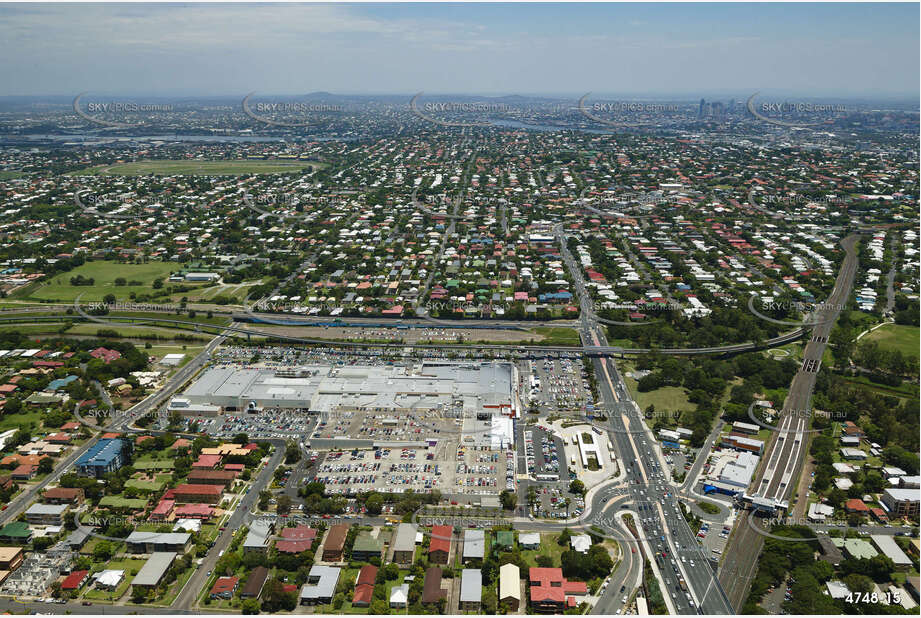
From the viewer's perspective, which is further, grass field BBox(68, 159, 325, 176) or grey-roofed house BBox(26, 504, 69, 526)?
grass field BBox(68, 159, 325, 176)

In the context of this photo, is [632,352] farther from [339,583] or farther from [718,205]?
[718,205]

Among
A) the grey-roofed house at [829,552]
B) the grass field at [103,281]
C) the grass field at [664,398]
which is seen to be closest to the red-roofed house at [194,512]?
the grass field at [664,398]

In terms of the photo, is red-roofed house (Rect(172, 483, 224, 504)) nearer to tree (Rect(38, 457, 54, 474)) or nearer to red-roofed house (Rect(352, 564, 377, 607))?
tree (Rect(38, 457, 54, 474))

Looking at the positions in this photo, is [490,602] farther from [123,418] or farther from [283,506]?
[123,418]

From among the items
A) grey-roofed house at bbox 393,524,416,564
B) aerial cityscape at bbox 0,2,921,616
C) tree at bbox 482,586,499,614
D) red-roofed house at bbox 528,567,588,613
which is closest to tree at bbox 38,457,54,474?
aerial cityscape at bbox 0,2,921,616

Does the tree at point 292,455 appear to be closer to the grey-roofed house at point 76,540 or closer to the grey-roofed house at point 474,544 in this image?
the grey-roofed house at point 76,540

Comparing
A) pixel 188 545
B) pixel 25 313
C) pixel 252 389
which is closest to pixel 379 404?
pixel 252 389
